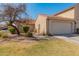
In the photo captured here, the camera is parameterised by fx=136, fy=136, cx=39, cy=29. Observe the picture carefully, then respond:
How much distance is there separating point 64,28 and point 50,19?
2671 millimetres

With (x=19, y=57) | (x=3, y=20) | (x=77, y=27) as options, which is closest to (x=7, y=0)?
(x=19, y=57)

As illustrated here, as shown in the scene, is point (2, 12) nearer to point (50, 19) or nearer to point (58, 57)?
point (50, 19)

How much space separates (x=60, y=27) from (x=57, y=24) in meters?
0.65

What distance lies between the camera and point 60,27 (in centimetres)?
1844

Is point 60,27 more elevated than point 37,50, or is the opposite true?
point 60,27

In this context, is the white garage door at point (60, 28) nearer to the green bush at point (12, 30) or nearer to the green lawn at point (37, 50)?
the green bush at point (12, 30)

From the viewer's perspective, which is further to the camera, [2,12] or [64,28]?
[64,28]

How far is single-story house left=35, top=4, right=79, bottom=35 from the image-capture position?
696 inches

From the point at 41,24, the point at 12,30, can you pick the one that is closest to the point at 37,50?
the point at 12,30

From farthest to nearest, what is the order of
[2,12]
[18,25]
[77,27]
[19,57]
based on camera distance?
[77,27]
[18,25]
[2,12]
[19,57]

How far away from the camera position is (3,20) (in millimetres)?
14625

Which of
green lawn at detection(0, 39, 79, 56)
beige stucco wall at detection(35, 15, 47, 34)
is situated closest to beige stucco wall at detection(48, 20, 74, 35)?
beige stucco wall at detection(35, 15, 47, 34)

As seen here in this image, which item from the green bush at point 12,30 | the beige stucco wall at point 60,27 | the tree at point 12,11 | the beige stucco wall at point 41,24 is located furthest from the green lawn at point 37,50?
the beige stucco wall at point 41,24

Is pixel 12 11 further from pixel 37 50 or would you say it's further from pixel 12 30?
pixel 37 50
